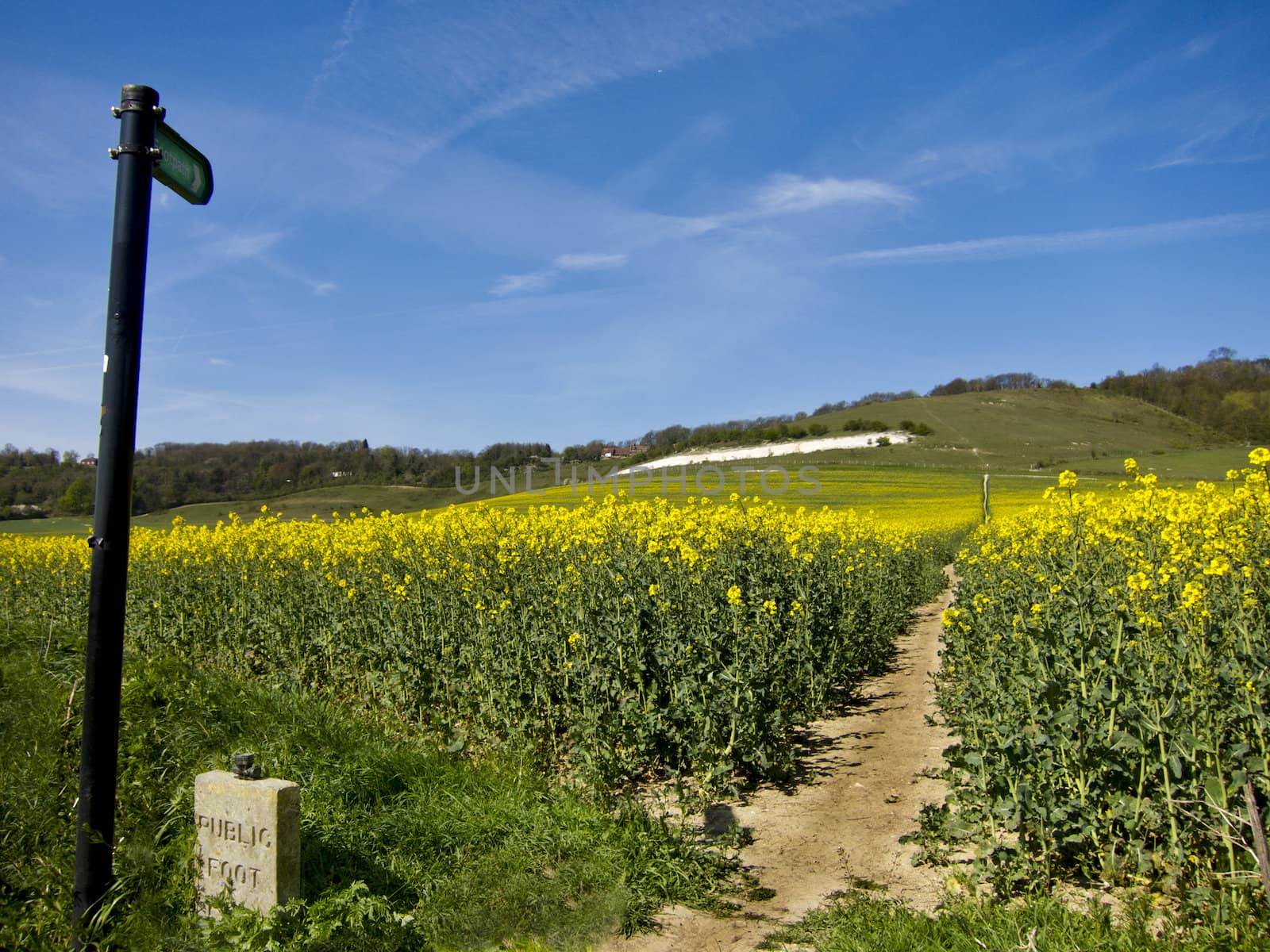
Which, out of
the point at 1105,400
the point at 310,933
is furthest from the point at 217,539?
the point at 1105,400

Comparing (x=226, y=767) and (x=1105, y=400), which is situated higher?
(x=1105, y=400)

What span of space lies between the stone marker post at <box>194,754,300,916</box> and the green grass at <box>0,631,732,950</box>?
12 centimetres

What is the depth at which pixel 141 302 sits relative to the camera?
3078mm

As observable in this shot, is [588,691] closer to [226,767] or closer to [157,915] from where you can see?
[226,767]

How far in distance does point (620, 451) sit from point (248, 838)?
65228mm

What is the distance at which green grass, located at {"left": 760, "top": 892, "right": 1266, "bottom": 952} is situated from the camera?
3229mm

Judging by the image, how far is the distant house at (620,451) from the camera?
65.1m

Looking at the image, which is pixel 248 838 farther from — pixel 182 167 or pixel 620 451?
pixel 620 451

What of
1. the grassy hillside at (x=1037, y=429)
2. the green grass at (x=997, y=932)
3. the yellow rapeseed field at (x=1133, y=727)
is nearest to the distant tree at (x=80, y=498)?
the green grass at (x=997, y=932)

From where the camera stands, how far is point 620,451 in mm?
68812

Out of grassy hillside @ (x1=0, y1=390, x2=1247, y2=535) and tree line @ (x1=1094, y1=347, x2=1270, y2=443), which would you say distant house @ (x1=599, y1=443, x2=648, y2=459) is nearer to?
grassy hillside @ (x1=0, y1=390, x2=1247, y2=535)

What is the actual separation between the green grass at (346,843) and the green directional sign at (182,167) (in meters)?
3.14

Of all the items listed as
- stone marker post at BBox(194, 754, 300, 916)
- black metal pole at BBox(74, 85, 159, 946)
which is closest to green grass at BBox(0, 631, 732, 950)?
stone marker post at BBox(194, 754, 300, 916)

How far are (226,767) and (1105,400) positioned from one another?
9515 centimetres
